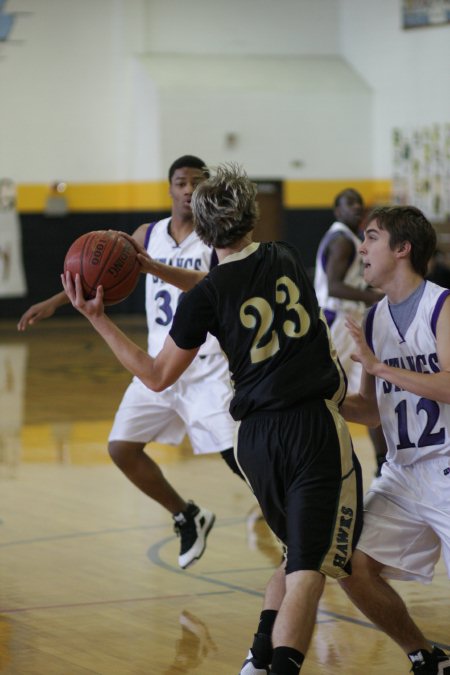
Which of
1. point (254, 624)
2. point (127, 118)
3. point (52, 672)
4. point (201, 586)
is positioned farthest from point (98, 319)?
point (127, 118)

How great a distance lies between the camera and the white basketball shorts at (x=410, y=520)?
3.54 meters

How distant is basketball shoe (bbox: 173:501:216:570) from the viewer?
517 cm

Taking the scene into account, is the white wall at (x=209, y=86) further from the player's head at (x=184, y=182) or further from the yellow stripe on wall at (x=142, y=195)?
the player's head at (x=184, y=182)

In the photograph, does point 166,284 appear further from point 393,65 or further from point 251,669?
point 393,65

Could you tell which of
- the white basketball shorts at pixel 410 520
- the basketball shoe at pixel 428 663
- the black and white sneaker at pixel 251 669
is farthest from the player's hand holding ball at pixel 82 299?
the basketball shoe at pixel 428 663

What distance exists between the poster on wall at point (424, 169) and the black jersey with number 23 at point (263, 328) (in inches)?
567

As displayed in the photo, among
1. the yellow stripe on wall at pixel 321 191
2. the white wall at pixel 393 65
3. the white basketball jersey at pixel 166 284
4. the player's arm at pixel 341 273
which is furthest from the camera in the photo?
the yellow stripe on wall at pixel 321 191

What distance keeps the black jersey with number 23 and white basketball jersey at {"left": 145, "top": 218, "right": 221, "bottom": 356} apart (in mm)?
1953

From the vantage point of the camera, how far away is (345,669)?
3.88 m

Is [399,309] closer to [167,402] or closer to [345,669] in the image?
[345,669]

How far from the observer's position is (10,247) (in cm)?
1827

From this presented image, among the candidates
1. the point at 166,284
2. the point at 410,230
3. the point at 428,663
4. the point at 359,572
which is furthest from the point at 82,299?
the point at 166,284

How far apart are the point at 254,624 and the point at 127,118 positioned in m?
14.8

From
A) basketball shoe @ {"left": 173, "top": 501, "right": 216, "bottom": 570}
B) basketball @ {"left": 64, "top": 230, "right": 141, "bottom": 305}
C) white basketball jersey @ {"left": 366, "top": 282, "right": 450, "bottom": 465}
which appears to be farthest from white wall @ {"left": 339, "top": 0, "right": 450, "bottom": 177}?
white basketball jersey @ {"left": 366, "top": 282, "right": 450, "bottom": 465}
